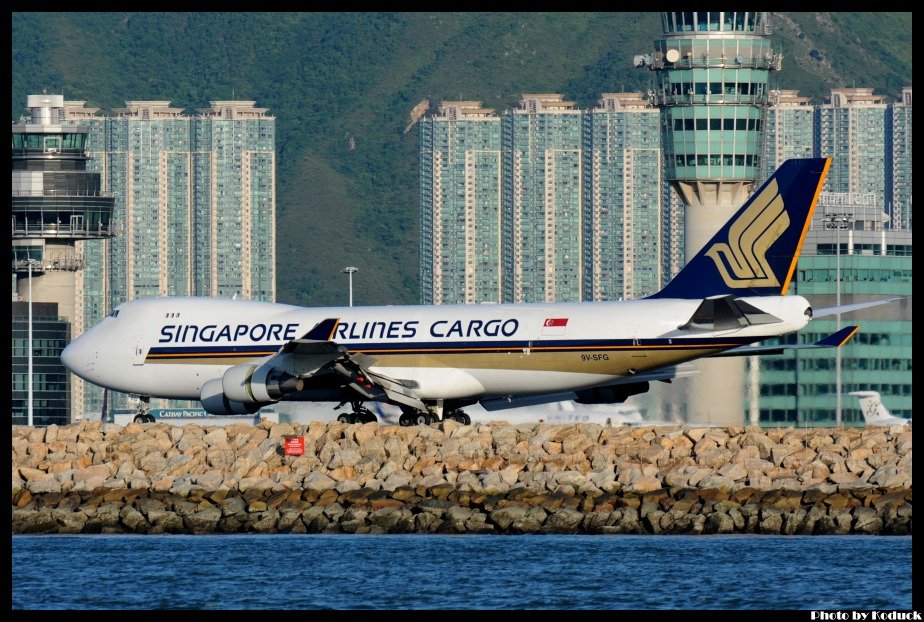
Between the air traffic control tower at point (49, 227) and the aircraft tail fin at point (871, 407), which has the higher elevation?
the air traffic control tower at point (49, 227)

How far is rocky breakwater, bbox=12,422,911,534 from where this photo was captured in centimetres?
4153

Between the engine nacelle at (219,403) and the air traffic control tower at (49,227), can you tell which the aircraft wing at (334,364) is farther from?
the air traffic control tower at (49,227)

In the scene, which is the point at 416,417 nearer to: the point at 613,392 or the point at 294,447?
the point at 613,392

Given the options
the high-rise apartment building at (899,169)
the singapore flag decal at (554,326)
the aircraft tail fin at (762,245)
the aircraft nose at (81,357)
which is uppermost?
the high-rise apartment building at (899,169)

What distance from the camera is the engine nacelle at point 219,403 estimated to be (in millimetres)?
49688

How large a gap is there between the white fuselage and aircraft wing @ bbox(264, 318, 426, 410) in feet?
1.00

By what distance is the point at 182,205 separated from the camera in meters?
186

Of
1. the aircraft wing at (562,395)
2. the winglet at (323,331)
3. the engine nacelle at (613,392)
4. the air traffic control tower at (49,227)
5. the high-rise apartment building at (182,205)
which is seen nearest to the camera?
the winglet at (323,331)

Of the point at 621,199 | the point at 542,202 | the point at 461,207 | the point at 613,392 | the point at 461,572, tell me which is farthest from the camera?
the point at 621,199

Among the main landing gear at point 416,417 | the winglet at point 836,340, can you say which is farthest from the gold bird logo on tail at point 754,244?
the main landing gear at point 416,417

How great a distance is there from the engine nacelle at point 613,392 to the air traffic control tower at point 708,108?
158 feet

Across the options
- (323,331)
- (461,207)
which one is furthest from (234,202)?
(323,331)

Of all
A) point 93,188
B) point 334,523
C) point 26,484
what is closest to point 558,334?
point 334,523

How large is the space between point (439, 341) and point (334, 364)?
2.66 m
